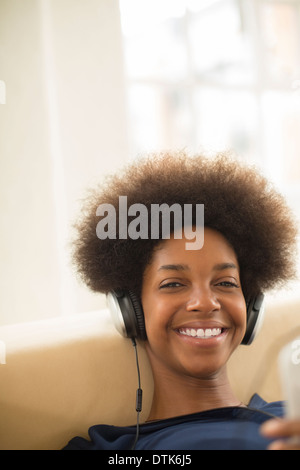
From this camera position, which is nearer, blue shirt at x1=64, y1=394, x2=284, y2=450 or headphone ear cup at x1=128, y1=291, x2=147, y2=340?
blue shirt at x1=64, y1=394, x2=284, y2=450

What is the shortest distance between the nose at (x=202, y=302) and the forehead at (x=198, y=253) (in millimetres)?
58

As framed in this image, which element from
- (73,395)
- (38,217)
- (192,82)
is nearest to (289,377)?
(73,395)

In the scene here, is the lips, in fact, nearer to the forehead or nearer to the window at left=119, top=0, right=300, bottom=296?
the forehead

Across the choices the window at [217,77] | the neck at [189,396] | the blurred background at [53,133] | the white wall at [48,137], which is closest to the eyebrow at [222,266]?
the neck at [189,396]

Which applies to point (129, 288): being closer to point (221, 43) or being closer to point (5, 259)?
point (5, 259)

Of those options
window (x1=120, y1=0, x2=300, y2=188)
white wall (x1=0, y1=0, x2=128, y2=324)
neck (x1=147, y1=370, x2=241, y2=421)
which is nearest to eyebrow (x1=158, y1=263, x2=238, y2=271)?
neck (x1=147, y1=370, x2=241, y2=421)

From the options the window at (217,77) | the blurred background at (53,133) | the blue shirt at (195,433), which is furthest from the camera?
the window at (217,77)

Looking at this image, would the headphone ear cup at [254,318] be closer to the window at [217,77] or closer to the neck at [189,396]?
the neck at [189,396]

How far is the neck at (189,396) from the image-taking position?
1139 mm

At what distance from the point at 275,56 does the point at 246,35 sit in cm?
19

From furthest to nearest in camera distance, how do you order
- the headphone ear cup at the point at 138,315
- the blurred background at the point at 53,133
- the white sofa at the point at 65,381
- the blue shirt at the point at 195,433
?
1. the blurred background at the point at 53,133
2. the headphone ear cup at the point at 138,315
3. the white sofa at the point at 65,381
4. the blue shirt at the point at 195,433

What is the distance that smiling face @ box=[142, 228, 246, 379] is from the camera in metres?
1.09

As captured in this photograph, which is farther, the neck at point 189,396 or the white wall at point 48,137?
the white wall at point 48,137

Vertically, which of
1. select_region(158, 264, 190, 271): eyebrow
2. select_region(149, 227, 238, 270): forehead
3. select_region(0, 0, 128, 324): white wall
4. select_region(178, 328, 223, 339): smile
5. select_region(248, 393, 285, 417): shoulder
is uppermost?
select_region(0, 0, 128, 324): white wall
